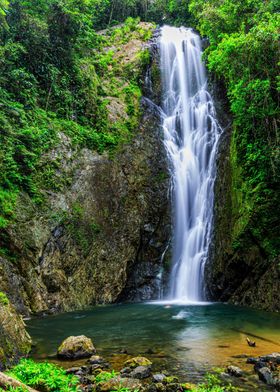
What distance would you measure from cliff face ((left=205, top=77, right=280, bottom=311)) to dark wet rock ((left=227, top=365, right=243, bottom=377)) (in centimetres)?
633

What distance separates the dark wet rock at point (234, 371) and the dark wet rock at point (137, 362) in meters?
1.38

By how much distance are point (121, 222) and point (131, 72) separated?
1131 centimetres

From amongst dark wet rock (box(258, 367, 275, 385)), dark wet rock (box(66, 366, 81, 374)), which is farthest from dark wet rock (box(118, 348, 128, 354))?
dark wet rock (box(258, 367, 275, 385))

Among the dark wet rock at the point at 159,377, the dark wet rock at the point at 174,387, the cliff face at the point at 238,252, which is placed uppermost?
the cliff face at the point at 238,252

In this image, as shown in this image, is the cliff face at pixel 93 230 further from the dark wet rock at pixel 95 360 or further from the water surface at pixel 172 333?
the dark wet rock at pixel 95 360

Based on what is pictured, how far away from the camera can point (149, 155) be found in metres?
18.6

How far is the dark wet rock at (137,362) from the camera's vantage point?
20.6 ft

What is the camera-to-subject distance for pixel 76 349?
23.2 feet

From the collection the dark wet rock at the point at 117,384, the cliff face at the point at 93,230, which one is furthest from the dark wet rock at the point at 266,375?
the cliff face at the point at 93,230

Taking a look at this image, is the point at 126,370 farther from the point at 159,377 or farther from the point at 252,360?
the point at 252,360

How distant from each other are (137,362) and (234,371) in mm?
1679

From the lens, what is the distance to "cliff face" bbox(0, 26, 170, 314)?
40.6 ft

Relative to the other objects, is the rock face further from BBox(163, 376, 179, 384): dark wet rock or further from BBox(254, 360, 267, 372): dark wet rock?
BBox(254, 360, 267, 372): dark wet rock

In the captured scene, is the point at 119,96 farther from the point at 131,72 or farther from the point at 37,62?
the point at 37,62
